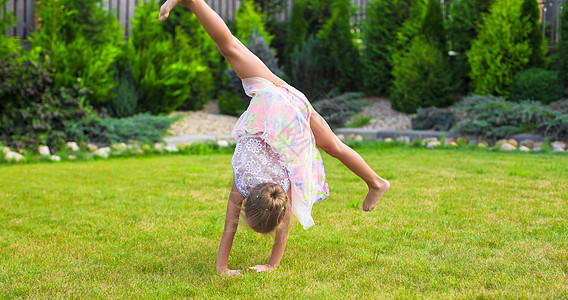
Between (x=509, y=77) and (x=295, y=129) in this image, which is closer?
(x=295, y=129)

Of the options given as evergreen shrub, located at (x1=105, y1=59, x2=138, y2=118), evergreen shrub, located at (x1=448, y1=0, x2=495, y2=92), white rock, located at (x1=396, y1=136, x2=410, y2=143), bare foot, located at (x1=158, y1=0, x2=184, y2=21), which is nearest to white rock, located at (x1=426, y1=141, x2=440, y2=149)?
white rock, located at (x1=396, y1=136, x2=410, y2=143)

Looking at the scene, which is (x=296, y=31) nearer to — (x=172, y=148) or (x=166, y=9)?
(x=172, y=148)

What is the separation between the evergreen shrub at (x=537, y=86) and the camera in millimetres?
8422

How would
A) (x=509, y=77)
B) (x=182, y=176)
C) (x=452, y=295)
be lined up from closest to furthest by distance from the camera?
(x=452, y=295) → (x=182, y=176) → (x=509, y=77)

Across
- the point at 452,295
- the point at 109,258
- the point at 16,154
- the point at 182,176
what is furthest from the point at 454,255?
the point at 16,154

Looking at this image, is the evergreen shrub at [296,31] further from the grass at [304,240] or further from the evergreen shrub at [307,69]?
the grass at [304,240]

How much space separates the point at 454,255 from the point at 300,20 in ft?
32.6

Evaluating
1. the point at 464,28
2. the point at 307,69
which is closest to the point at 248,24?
the point at 307,69

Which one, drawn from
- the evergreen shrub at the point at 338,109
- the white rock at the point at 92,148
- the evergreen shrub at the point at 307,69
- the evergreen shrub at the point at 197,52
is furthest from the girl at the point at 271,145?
the evergreen shrub at the point at 197,52

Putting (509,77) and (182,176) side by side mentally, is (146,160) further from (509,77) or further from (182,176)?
(509,77)

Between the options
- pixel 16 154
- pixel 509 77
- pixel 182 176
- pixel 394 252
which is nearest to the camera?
pixel 394 252

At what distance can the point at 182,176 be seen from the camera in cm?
511

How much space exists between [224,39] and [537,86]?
7.59 metres

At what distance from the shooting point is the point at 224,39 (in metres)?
2.37
